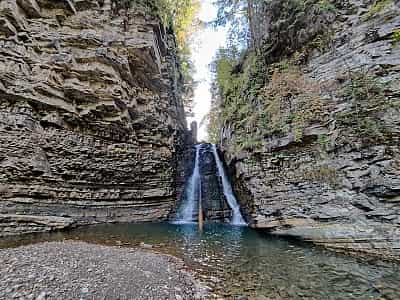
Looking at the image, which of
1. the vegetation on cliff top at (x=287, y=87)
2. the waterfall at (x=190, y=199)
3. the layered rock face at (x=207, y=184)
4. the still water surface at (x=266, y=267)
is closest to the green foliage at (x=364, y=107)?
the vegetation on cliff top at (x=287, y=87)

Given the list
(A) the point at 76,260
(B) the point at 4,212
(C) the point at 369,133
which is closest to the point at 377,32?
(C) the point at 369,133

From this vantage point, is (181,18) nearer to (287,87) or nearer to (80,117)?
(287,87)

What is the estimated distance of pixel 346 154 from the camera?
297 inches

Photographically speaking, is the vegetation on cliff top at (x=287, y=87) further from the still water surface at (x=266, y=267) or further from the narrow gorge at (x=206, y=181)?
the still water surface at (x=266, y=267)

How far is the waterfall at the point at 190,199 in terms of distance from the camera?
556 inches

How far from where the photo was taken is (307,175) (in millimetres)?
8484

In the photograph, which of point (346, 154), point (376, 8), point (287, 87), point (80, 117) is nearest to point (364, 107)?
point (346, 154)

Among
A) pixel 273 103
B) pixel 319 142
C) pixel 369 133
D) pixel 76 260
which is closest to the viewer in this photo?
pixel 76 260

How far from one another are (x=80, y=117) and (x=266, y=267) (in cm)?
961

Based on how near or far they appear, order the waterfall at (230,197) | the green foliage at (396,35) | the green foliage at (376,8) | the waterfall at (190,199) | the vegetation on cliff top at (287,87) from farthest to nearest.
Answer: the waterfall at (190,199) → the waterfall at (230,197) → the green foliage at (376,8) → the vegetation on cliff top at (287,87) → the green foliage at (396,35)

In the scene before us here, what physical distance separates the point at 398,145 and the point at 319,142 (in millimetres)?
2267

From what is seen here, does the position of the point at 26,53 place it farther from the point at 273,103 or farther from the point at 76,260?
the point at 273,103

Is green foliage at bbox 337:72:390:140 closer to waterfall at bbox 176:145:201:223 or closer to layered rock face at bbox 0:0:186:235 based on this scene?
waterfall at bbox 176:145:201:223

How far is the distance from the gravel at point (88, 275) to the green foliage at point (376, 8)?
10538 millimetres
